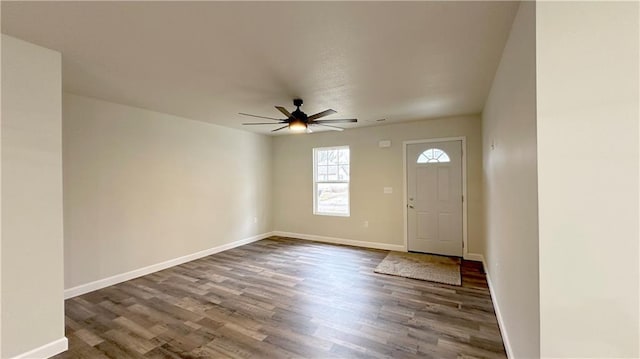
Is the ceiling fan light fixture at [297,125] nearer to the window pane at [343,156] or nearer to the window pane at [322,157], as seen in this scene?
the window pane at [343,156]

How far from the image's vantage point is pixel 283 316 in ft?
9.18

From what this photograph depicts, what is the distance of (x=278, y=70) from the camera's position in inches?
104

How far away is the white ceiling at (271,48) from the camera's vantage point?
1.72 meters

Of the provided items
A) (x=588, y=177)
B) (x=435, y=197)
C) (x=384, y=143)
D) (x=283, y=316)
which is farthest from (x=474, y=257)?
(x=588, y=177)

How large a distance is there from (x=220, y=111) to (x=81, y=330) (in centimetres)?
305

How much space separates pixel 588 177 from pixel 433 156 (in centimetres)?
383

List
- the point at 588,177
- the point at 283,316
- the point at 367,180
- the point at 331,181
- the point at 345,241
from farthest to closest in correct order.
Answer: the point at 331,181
the point at 345,241
the point at 367,180
the point at 283,316
the point at 588,177

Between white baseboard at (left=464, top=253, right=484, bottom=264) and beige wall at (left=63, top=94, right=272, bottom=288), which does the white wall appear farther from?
beige wall at (left=63, top=94, right=272, bottom=288)

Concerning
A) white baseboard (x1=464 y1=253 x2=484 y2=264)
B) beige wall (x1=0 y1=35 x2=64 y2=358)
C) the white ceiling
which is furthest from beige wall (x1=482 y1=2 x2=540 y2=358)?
beige wall (x1=0 y1=35 x2=64 y2=358)

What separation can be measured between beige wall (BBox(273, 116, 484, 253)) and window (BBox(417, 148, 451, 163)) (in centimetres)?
27

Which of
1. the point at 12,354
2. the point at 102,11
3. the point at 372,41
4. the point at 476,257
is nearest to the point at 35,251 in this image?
the point at 12,354

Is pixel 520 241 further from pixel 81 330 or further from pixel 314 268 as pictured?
pixel 81 330

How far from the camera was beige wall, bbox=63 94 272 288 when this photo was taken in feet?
11.1

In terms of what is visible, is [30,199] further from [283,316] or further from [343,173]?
[343,173]
